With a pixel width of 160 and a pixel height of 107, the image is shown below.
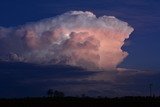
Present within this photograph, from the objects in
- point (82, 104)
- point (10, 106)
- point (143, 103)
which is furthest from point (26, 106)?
point (143, 103)

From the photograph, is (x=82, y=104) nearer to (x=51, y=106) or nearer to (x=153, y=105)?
(x=51, y=106)

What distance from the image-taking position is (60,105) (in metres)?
186

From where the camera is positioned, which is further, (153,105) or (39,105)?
(39,105)

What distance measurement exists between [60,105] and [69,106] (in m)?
5.15

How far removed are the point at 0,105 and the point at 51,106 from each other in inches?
614

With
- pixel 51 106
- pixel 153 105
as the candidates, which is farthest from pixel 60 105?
pixel 153 105

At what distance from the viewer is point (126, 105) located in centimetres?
18062

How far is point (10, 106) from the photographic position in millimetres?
179000

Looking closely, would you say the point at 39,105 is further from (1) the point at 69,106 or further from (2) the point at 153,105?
(2) the point at 153,105

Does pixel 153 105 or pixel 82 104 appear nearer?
pixel 153 105

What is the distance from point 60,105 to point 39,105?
661 cm

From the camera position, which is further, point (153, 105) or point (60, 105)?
point (60, 105)

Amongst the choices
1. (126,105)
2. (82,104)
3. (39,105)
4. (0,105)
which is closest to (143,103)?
(126,105)

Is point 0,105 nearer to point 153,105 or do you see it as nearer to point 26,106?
point 26,106
